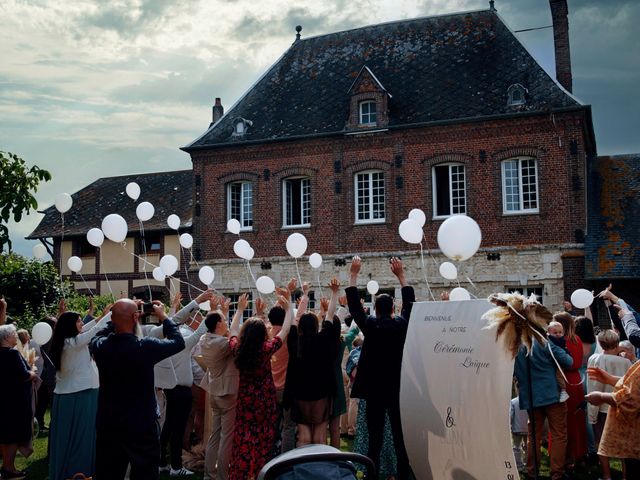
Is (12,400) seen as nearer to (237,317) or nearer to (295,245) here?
(237,317)

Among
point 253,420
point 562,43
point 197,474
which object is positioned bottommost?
point 197,474

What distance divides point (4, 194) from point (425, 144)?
49.9 feet

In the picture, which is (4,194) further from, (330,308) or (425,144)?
(425,144)

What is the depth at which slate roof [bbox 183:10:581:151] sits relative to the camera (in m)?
20.1

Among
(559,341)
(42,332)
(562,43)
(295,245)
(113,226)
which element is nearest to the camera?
(559,341)

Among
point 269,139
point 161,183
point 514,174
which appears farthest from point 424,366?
point 161,183

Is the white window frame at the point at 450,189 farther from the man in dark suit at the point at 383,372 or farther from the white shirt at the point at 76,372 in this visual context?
the white shirt at the point at 76,372

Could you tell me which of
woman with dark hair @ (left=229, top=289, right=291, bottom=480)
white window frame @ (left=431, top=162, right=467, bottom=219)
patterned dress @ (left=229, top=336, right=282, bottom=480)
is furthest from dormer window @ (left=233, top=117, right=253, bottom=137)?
patterned dress @ (left=229, top=336, right=282, bottom=480)

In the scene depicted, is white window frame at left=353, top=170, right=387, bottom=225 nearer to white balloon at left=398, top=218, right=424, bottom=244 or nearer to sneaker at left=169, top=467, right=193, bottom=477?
white balloon at left=398, top=218, right=424, bottom=244

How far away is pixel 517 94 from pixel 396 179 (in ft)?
14.0

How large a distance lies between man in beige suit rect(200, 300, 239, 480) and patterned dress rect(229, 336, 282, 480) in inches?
10.1

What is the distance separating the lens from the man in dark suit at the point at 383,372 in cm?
648

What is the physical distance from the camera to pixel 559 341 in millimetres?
7500

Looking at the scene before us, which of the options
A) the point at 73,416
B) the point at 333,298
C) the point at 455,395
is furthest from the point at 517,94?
the point at 73,416
